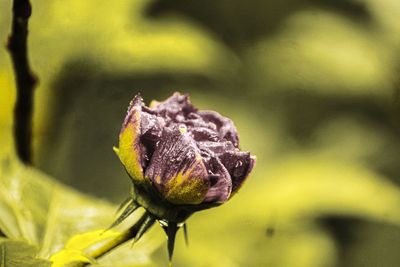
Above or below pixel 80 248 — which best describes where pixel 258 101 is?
above

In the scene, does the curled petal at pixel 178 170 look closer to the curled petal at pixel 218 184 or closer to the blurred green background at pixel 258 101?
the curled petal at pixel 218 184

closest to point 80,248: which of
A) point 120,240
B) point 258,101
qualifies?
point 120,240

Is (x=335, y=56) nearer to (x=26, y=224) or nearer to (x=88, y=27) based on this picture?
(x=88, y=27)

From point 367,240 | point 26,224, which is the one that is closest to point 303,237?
point 367,240

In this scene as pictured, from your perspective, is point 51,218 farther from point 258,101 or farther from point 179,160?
point 258,101

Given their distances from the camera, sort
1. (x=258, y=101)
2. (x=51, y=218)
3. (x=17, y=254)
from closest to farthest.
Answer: (x=17, y=254)
(x=51, y=218)
(x=258, y=101)

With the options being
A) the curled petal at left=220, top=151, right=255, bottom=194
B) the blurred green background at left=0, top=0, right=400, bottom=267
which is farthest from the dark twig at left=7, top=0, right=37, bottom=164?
the curled petal at left=220, top=151, right=255, bottom=194
